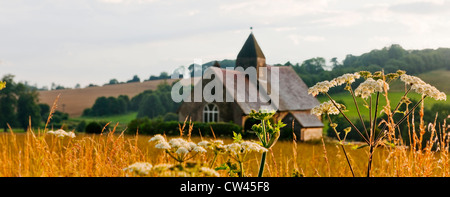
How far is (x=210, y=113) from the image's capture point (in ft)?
102

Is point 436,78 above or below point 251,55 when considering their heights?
below

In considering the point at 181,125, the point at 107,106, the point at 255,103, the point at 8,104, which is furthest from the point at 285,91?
the point at 107,106

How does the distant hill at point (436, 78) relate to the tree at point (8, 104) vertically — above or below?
above

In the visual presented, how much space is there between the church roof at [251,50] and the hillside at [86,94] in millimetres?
47514

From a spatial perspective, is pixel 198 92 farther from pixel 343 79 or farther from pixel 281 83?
pixel 343 79

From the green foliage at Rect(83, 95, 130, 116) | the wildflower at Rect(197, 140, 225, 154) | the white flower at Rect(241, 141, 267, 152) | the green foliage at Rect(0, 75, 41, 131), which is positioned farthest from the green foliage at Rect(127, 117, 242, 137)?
the green foliage at Rect(83, 95, 130, 116)

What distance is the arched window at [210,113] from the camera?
30766mm

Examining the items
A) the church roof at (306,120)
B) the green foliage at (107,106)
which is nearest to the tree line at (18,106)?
the green foliage at (107,106)

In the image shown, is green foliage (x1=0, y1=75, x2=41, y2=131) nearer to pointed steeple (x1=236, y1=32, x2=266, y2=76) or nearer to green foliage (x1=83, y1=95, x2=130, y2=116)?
green foliage (x1=83, y1=95, x2=130, y2=116)

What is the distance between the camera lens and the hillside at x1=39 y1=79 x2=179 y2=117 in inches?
2943

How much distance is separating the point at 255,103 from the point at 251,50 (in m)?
6.63

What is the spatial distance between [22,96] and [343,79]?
2539 inches

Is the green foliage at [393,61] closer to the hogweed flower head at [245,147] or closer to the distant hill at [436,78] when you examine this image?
the distant hill at [436,78]

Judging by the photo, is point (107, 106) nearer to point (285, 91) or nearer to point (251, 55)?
point (251, 55)
